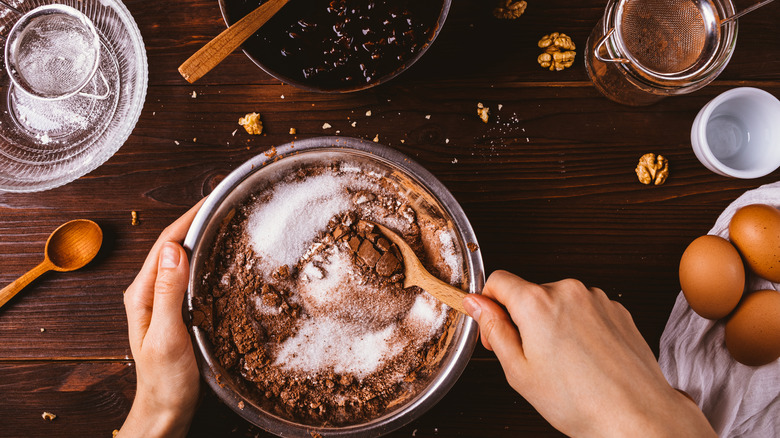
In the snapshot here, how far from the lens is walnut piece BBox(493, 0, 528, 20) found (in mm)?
1198

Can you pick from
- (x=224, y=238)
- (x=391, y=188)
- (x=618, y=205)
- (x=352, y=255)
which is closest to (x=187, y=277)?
(x=224, y=238)

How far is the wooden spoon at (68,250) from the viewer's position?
1.21m

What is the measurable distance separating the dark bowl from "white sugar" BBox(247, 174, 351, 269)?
24cm

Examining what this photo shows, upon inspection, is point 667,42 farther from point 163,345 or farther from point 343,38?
point 163,345

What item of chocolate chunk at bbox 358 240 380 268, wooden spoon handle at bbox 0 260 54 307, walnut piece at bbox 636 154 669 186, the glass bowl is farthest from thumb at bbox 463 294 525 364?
wooden spoon handle at bbox 0 260 54 307

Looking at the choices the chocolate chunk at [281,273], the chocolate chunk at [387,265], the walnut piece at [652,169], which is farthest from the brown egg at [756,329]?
the chocolate chunk at [281,273]

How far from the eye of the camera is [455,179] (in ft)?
4.05

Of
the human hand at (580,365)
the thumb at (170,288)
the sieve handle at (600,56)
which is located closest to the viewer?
the human hand at (580,365)

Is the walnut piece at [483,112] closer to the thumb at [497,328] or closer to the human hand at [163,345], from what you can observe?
the thumb at [497,328]

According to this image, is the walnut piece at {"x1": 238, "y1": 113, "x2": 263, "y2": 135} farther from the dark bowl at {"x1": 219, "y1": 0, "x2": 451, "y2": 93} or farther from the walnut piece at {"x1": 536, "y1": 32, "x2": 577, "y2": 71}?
the walnut piece at {"x1": 536, "y1": 32, "x2": 577, "y2": 71}

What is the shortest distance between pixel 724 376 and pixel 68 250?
175cm

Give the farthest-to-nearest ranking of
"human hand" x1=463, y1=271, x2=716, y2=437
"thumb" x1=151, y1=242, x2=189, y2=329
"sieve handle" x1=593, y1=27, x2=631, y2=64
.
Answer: "sieve handle" x1=593, y1=27, x2=631, y2=64
"thumb" x1=151, y1=242, x2=189, y2=329
"human hand" x1=463, y1=271, x2=716, y2=437

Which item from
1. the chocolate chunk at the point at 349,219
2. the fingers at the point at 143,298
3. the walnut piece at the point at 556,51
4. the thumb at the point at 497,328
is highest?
the walnut piece at the point at 556,51

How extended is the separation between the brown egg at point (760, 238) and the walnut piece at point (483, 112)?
0.66 meters
